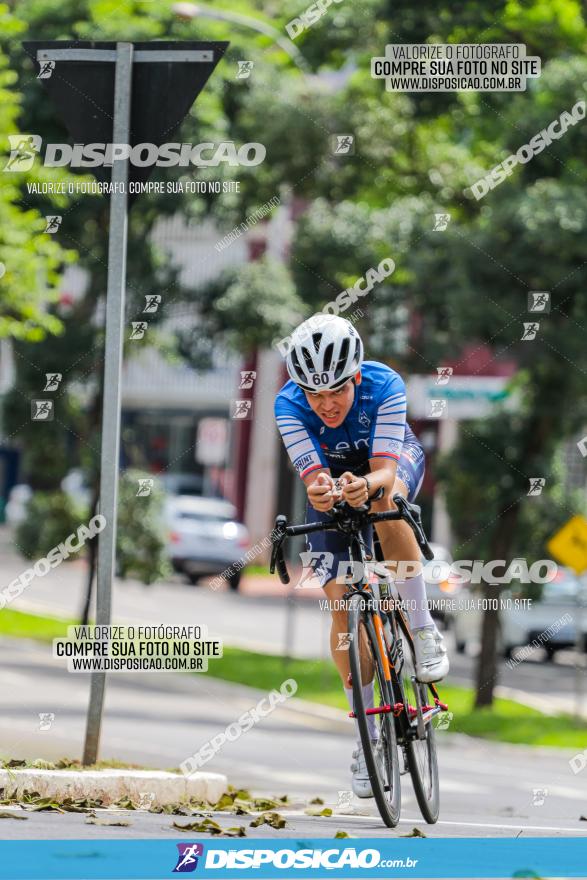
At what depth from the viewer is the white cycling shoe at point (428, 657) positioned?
801cm

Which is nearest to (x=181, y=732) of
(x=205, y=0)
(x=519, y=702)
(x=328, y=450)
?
(x=519, y=702)

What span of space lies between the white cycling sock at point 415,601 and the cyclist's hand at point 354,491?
0.79 metres

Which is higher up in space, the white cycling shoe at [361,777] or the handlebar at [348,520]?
the handlebar at [348,520]

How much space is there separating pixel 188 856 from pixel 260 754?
10874 millimetres

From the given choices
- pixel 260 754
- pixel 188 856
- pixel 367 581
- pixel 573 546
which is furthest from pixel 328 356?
pixel 573 546

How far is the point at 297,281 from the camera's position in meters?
24.4

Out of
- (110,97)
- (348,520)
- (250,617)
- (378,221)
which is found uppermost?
(378,221)

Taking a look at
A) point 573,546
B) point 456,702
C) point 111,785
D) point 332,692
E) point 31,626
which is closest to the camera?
point 111,785

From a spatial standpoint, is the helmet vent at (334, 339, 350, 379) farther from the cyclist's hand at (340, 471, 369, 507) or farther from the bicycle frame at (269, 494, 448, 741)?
the bicycle frame at (269, 494, 448, 741)

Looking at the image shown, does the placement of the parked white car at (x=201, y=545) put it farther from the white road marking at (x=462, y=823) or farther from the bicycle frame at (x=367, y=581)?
the bicycle frame at (x=367, y=581)

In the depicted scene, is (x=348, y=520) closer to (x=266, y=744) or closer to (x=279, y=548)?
(x=279, y=548)

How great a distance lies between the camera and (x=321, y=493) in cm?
741

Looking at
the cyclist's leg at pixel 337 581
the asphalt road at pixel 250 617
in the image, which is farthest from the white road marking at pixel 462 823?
the asphalt road at pixel 250 617

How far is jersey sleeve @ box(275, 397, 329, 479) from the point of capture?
7.67 m
